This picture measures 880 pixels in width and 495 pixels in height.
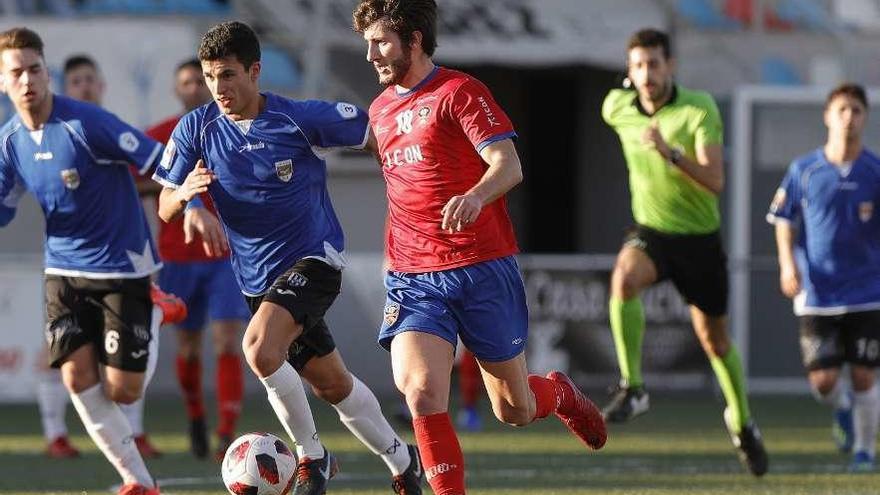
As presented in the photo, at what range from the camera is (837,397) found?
1220 cm

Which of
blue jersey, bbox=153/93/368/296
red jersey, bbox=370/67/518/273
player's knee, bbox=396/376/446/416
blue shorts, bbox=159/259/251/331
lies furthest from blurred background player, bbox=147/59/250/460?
player's knee, bbox=396/376/446/416

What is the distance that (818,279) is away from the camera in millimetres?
11703

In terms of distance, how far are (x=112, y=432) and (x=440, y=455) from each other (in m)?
2.13

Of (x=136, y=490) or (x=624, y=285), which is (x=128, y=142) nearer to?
(x=136, y=490)

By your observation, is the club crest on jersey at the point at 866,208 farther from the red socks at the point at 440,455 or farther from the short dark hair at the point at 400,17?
the red socks at the point at 440,455

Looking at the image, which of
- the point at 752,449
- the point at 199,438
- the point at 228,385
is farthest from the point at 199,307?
the point at 752,449

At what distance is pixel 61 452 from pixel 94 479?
1741mm

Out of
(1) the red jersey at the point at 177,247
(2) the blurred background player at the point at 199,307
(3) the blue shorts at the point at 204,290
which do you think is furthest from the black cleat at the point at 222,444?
(1) the red jersey at the point at 177,247

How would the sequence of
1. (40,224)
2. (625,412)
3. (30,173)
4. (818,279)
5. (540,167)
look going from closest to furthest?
(30,173), (625,412), (818,279), (40,224), (540,167)

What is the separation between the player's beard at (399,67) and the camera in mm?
7527

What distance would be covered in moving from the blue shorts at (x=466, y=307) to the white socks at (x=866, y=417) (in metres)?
4.16

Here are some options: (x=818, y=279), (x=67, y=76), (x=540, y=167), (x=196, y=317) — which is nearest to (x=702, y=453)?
(x=818, y=279)

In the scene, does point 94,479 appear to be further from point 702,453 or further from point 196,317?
point 702,453

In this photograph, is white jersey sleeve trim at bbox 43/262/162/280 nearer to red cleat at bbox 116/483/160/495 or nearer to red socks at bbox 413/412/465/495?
red cleat at bbox 116/483/160/495
